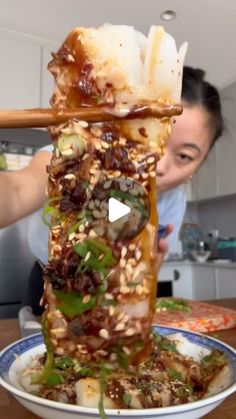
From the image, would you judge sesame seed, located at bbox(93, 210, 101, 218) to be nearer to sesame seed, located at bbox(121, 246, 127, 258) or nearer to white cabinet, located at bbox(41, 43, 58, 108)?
sesame seed, located at bbox(121, 246, 127, 258)

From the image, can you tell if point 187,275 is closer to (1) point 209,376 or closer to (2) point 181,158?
(2) point 181,158

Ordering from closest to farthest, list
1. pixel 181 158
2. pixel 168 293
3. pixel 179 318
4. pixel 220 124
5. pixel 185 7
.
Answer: pixel 179 318
pixel 181 158
pixel 220 124
pixel 185 7
pixel 168 293

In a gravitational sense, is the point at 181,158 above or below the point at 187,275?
above

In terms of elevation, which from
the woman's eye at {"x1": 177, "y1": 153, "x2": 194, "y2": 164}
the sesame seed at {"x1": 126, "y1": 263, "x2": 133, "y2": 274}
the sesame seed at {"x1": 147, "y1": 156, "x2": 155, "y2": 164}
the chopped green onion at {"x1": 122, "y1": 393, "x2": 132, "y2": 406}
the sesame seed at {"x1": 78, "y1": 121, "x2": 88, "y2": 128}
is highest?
the woman's eye at {"x1": 177, "y1": 153, "x2": 194, "y2": 164}

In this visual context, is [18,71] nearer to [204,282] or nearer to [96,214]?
[204,282]

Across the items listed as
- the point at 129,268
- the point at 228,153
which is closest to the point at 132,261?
the point at 129,268

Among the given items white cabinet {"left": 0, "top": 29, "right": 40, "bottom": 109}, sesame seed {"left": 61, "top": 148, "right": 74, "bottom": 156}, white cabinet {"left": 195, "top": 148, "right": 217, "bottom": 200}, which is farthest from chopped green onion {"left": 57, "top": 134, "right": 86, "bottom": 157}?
white cabinet {"left": 195, "top": 148, "right": 217, "bottom": 200}

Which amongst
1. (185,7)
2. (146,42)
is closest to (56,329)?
(146,42)
